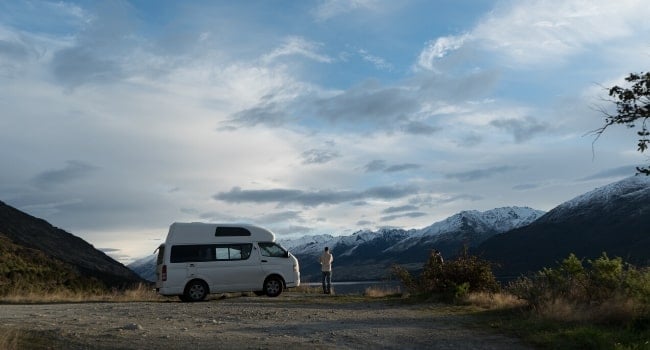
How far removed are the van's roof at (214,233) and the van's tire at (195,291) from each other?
1442mm

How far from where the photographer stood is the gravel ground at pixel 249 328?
33.5 feet

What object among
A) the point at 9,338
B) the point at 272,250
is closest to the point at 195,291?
the point at 272,250

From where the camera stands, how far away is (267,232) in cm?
2236

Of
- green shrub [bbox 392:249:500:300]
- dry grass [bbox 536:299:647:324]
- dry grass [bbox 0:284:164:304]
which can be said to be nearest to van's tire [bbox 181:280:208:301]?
dry grass [bbox 0:284:164:304]

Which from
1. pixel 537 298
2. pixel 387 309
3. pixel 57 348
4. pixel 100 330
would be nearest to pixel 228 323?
pixel 100 330

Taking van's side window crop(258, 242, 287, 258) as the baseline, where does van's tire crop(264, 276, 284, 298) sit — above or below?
below

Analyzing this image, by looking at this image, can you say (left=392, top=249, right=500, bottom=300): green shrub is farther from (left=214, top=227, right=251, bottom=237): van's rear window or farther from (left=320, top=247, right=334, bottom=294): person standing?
(left=214, top=227, right=251, bottom=237): van's rear window

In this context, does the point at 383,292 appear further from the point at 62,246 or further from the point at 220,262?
the point at 62,246

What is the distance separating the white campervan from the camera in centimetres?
2058

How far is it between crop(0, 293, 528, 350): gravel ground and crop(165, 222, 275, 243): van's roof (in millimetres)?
3918

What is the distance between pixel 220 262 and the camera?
2116 centimetres

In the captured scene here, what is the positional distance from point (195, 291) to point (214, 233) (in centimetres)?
209

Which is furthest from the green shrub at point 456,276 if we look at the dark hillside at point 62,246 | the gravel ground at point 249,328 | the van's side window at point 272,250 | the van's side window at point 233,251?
the dark hillside at point 62,246

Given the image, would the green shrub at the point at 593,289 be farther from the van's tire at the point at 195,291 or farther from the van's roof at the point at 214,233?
the van's tire at the point at 195,291
